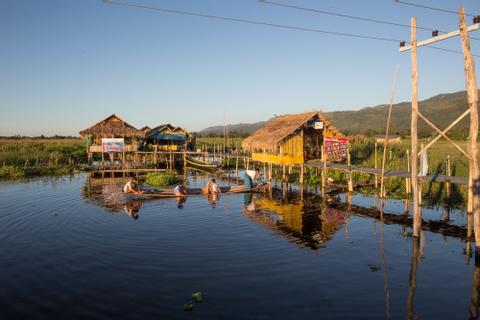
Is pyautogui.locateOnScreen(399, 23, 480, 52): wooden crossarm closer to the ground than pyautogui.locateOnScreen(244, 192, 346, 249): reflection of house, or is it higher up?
higher up

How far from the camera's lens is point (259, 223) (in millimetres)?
15359

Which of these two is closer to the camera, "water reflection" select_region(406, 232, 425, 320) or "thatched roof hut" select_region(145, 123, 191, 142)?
"water reflection" select_region(406, 232, 425, 320)

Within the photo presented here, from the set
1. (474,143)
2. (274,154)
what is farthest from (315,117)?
(474,143)

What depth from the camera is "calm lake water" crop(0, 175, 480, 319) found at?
8.16 meters

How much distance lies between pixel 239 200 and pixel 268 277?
35.5ft

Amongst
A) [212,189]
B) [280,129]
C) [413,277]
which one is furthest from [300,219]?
[280,129]

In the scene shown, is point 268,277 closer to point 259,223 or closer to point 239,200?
point 259,223

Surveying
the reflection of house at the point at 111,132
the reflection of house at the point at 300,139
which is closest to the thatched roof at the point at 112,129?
the reflection of house at the point at 111,132

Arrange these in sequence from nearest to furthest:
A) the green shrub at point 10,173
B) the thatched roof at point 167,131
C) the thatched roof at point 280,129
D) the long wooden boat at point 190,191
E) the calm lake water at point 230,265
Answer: the calm lake water at point 230,265
the long wooden boat at point 190,191
the thatched roof at point 280,129
the green shrub at point 10,173
the thatched roof at point 167,131

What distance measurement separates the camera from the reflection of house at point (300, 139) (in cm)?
2459

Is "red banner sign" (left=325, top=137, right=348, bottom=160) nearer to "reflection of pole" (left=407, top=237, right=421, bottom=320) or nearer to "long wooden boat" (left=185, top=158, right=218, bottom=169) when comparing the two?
"reflection of pole" (left=407, top=237, right=421, bottom=320)

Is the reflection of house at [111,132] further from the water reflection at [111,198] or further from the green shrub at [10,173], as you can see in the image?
the water reflection at [111,198]

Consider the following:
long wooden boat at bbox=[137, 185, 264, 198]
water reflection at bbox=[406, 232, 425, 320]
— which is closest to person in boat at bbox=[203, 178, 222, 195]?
long wooden boat at bbox=[137, 185, 264, 198]

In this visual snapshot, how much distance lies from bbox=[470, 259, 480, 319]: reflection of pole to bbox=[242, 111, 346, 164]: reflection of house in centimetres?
1465
